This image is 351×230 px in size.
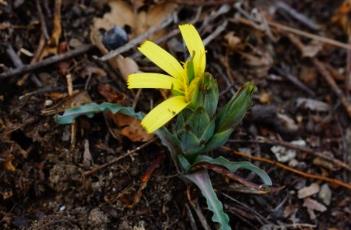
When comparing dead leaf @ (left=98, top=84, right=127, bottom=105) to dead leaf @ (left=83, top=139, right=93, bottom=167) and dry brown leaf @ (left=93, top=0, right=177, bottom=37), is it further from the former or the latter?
→ dry brown leaf @ (left=93, top=0, right=177, bottom=37)

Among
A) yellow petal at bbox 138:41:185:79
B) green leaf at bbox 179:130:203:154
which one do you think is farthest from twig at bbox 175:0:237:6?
green leaf at bbox 179:130:203:154

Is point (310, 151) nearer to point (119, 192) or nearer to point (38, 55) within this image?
point (119, 192)

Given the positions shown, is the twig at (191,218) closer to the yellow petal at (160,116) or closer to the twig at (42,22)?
the yellow petal at (160,116)

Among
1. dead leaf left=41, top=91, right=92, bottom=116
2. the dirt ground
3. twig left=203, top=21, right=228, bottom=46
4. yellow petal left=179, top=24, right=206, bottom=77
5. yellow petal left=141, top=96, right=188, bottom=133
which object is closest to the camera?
yellow petal left=141, top=96, right=188, bottom=133

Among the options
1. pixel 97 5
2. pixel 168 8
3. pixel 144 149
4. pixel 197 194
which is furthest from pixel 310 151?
pixel 97 5

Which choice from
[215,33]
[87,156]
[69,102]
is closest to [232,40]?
[215,33]

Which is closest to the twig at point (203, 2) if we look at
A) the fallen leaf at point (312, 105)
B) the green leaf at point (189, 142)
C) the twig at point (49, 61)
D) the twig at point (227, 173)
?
the twig at point (49, 61)
